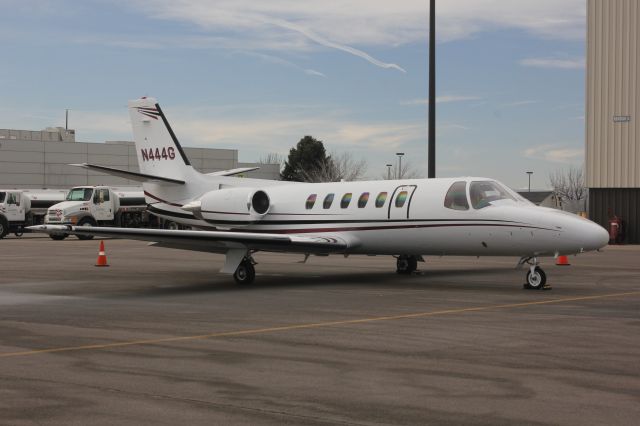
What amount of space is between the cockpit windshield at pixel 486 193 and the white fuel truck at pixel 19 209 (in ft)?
103

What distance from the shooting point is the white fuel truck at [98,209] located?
144 feet

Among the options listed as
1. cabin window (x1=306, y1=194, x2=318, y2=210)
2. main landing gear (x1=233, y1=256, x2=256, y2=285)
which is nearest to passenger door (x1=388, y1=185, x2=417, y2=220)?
cabin window (x1=306, y1=194, x2=318, y2=210)

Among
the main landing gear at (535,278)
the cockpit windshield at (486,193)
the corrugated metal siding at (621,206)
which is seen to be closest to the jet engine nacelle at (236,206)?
the cockpit windshield at (486,193)

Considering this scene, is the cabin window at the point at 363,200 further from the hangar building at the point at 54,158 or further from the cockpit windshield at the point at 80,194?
the hangar building at the point at 54,158

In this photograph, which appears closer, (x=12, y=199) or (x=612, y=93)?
(x=612, y=93)

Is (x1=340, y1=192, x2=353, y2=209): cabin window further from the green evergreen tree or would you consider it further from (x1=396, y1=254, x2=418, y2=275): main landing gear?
the green evergreen tree

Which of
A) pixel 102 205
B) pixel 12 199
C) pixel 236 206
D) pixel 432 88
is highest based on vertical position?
pixel 432 88

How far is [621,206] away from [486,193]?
2414 centimetres

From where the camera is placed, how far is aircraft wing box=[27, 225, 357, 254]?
17.0 metres

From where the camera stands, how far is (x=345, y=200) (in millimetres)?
19750

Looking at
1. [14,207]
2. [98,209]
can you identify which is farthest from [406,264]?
[14,207]

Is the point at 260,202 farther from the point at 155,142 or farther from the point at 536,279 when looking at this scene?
the point at 536,279

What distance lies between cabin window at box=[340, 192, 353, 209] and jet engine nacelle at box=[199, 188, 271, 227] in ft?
6.49

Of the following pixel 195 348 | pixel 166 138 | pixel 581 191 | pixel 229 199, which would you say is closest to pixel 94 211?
pixel 166 138
